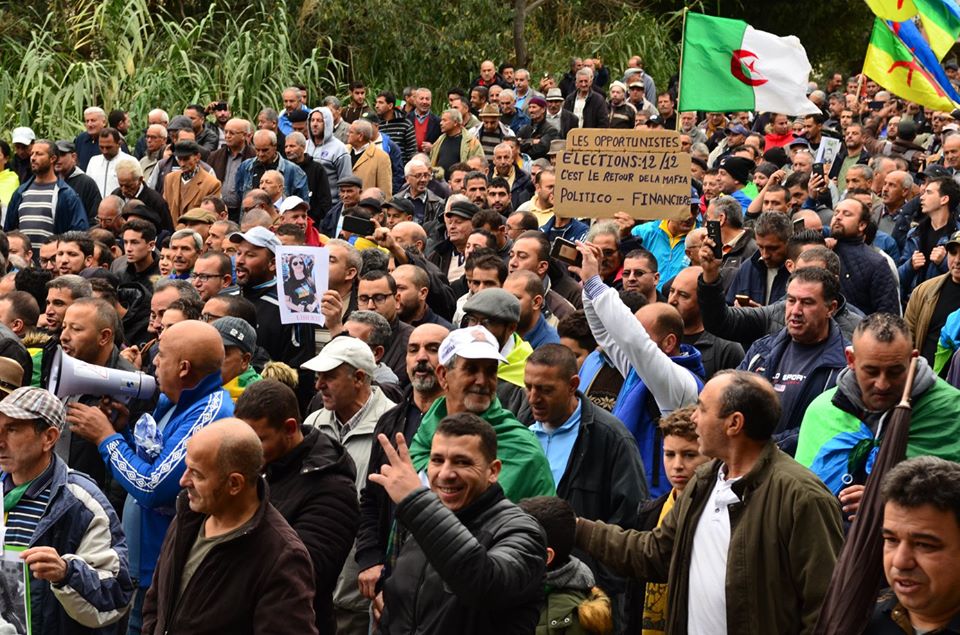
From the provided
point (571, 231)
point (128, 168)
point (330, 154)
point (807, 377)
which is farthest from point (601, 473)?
point (330, 154)

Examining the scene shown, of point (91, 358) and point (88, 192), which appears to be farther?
point (88, 192)

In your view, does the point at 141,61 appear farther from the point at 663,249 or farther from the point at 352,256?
the point at 352,256

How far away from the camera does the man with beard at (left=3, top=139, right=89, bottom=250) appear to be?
47.6ft

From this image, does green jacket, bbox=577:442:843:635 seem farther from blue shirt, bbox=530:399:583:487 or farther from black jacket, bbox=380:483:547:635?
blue shirt, bbox=530:399:583:487

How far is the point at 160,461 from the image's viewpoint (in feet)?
21.2

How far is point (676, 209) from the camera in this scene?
36.9 ft

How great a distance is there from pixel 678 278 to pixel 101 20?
16.9 meters

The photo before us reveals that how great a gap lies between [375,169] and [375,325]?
363 inches

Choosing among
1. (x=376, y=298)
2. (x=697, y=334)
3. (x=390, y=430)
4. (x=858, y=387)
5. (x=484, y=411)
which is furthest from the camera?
(x=376, y=298)

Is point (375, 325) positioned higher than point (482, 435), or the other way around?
point (482, 435)

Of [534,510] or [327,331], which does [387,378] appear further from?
[534,510]

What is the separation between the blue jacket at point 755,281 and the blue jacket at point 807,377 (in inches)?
95.2

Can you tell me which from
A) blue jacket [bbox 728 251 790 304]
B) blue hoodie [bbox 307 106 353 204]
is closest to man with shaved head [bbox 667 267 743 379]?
blue jacket [bbox 728 251 790 304]

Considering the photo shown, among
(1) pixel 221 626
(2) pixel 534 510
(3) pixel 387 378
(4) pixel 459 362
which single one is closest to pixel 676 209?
(3) pixel 387 378
